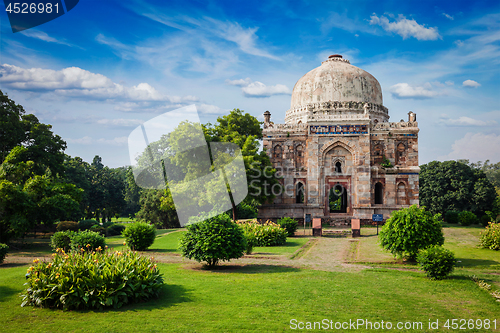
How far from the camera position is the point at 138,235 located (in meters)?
17.3

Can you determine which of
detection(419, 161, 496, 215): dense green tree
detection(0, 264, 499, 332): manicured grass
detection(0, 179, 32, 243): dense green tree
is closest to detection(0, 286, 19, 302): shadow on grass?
detection(0, 264, 499, 332): manicured grass

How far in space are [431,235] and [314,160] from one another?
17230 millimetres

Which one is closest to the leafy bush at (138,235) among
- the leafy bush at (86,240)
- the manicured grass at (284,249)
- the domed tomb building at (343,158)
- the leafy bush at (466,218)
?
the leafy bush at (86,240)

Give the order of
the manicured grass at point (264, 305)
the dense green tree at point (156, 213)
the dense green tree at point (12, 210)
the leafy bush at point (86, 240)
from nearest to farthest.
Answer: the manicured grass at point (264, 305) < the leafy bush at point (86, 240) < the dense green tree at point (12, 210) < the dense green tree at point (156, 213)

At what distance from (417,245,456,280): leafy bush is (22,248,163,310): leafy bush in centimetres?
788

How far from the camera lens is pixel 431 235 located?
13.3 meters

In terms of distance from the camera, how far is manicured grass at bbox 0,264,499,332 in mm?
7410

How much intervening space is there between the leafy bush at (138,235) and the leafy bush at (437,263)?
11918 millimetres

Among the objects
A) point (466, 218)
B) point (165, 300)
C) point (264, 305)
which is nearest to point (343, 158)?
point (466, 218)

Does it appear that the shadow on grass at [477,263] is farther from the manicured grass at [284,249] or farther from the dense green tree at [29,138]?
the dense green tree at [29,138]

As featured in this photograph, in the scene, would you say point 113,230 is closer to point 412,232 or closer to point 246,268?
point 246,268

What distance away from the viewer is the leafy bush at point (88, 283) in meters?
8.29

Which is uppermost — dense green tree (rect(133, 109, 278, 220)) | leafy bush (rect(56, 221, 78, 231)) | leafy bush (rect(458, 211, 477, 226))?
dense green tree (rect(133, 109, 278, 220))

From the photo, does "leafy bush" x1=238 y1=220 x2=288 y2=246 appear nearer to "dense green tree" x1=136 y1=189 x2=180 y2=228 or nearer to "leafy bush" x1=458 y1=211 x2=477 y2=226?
"dense green tree" x1=136 y1=189 x2=180 y2=228
